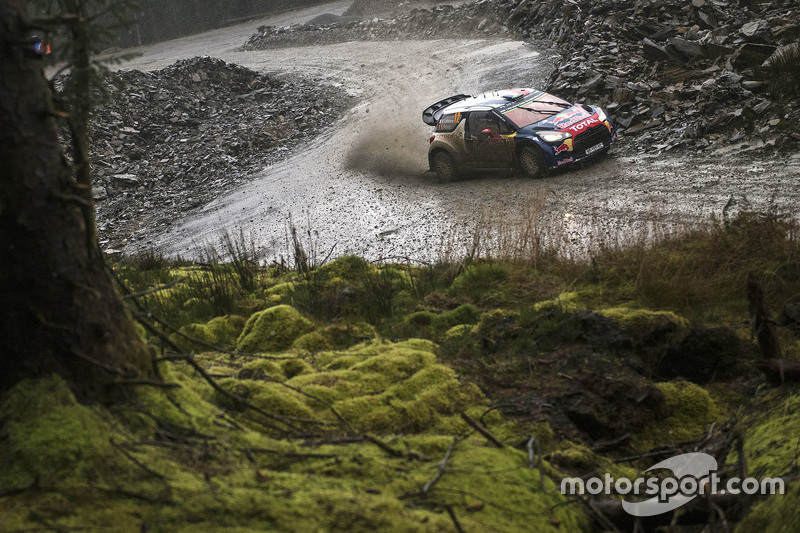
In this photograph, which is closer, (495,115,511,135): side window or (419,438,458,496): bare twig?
(419,438,458,496): bare twig

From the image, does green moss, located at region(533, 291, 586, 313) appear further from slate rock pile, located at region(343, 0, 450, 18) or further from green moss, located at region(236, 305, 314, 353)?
slate rock pile, located at region(343, 0, 450, 18)

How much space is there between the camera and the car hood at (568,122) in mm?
16828

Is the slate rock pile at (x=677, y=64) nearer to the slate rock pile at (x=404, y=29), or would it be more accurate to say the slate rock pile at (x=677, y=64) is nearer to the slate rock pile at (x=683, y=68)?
the slate rock pile at (x=683, y=68)

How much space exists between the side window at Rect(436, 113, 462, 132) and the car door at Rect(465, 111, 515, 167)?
13.5 inches

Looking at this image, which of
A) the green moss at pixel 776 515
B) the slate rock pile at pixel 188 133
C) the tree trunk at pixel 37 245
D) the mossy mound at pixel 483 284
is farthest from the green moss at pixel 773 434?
the slate rock pile at pixel 188 133

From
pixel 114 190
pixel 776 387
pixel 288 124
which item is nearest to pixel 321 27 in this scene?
pixel 288 124

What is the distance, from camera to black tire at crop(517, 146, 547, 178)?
1702 cm

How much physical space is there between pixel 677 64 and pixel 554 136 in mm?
6780

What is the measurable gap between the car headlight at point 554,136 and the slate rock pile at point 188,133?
34.7ft

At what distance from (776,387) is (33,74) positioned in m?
4.94

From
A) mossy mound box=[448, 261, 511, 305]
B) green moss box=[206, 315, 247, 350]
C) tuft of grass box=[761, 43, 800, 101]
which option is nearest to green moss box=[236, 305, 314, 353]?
green moss box=[206, 315, 247, 350]

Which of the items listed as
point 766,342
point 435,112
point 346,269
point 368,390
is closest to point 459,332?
point 368,390

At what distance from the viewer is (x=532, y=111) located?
1738 cm

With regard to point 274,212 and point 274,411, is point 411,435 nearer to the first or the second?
point 274,411
